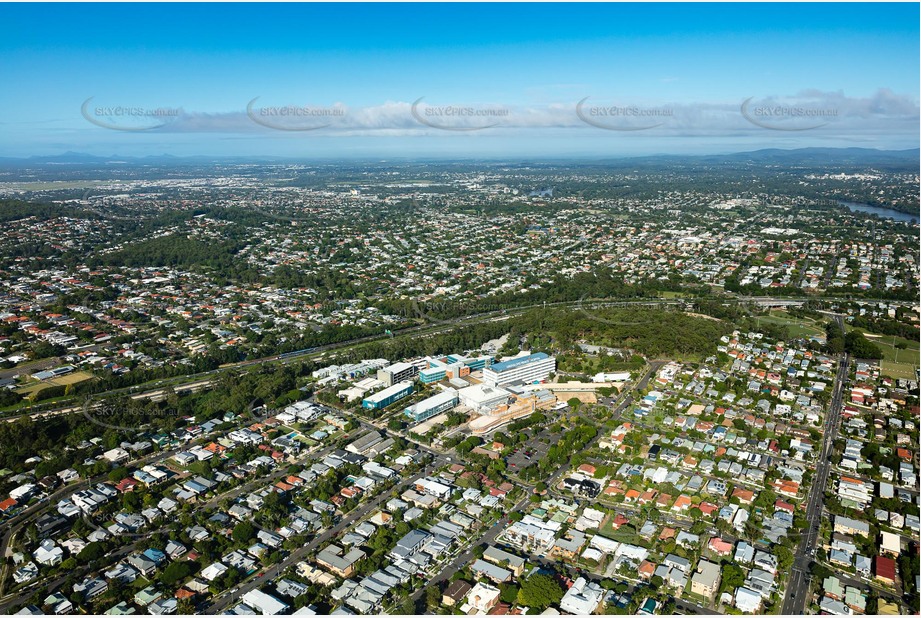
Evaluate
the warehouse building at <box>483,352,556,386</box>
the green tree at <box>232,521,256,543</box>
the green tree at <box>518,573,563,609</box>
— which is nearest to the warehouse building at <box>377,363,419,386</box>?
the warehouse building at <box>483,352,556,386</box>

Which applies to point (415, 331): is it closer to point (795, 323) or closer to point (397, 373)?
point (397, 373)

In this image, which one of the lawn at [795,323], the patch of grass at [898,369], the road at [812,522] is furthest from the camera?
the lawn at [795,323]

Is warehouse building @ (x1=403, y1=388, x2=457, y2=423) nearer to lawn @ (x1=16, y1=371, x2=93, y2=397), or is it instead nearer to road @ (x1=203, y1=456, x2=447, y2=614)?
road @ (x1=203, y1=456, x2=447, y2=614)

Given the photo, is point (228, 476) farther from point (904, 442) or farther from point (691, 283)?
point (691, 283)

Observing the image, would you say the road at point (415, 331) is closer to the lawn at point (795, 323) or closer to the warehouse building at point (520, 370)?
the lawn at point (795, 323)

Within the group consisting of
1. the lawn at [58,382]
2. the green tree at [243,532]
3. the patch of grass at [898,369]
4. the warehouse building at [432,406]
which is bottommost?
the patch of grass at [898,369]

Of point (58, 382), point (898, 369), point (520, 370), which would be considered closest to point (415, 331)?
point (520, 370)

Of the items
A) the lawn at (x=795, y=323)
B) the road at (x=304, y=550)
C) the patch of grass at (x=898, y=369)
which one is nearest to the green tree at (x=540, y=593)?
the road at (x=304, y=550)

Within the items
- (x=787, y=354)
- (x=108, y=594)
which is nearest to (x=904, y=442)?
(x=787, y=354)
